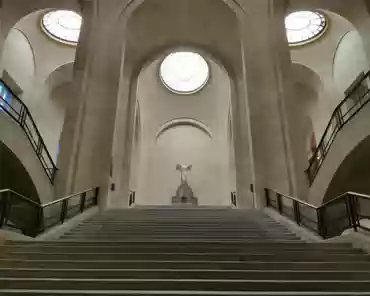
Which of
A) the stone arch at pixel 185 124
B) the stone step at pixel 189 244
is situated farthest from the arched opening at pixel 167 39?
the stone step at pixel 189 244

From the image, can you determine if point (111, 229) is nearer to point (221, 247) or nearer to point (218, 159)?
point (221, 247)

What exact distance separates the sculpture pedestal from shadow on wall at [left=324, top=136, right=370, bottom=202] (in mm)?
9545

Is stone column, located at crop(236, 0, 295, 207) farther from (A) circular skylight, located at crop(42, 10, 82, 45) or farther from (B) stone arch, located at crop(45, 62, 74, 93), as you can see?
(B) stone arch, located at crop(45, 62, 74, 93)

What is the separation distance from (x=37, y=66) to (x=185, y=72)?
8.08 metres

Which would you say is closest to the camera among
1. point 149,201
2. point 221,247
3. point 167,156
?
point 221,247

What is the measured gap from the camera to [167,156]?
20781mm

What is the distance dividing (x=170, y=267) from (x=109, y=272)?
1.94ft

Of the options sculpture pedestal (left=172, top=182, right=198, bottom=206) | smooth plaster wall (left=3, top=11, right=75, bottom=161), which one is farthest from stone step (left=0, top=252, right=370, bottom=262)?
sculpture pedestal (left=172, top=182, right=198, bottom=206)

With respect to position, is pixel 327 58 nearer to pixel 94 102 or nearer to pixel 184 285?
pixel 94 102

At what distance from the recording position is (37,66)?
54.2ft

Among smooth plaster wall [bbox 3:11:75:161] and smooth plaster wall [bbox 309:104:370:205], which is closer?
smooth plaster wall [bbox 309:104:370:205]

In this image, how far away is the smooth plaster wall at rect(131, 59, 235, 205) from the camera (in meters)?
19.8

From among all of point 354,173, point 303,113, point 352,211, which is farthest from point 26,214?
point 303,113

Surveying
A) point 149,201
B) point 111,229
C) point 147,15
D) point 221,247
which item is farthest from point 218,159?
point 221,247
